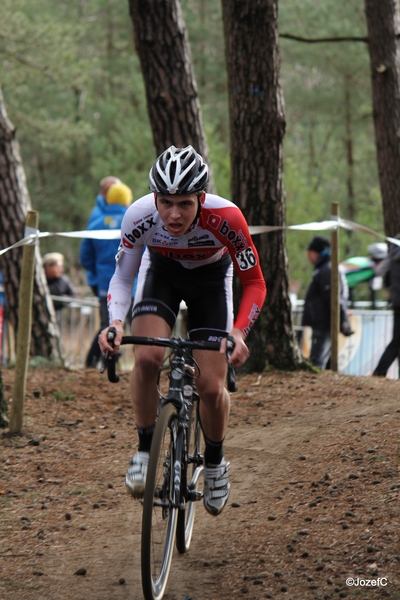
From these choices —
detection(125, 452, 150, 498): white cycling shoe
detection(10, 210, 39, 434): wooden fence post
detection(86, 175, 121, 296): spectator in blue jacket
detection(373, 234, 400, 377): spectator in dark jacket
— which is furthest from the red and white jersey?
detection(86, 175, 121, 296): spectator in blue jacket

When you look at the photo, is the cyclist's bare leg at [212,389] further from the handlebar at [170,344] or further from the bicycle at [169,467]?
the handlebar at [170,344]

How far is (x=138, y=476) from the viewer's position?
425 cm

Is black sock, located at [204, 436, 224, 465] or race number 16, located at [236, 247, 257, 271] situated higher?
race number 16, located at [236, 247, 257, 271]

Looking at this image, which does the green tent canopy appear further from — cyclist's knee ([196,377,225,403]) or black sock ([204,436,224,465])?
cyclist's knee ([196,377,225,403])

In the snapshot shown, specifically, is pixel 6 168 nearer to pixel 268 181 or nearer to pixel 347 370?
pixel 268 181

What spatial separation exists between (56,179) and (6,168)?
2901cm

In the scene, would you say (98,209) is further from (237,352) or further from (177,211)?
(237,352)

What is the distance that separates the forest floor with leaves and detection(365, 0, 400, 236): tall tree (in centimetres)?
476

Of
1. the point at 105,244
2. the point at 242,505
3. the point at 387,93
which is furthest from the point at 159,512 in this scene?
the point at 387,93

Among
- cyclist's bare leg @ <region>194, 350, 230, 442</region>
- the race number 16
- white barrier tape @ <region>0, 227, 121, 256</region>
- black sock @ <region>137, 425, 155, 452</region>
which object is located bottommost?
black sock @ <region>137, 425, 155, 452</region>

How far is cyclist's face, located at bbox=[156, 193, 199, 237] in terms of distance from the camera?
4.31 metres

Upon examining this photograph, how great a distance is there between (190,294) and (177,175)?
0.82m

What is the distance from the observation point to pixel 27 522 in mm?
5156

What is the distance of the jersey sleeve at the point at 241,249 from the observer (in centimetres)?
453
